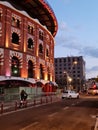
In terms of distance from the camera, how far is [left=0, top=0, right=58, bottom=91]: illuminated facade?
4944 cm

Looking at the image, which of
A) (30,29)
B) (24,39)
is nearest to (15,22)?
(24,39)

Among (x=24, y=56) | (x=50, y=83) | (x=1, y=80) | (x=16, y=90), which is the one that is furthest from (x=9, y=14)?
(x=50, y=83)

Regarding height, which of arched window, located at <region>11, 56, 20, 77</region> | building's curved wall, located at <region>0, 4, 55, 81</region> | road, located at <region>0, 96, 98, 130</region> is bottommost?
road, located at <region>0, 96, 98, 130</region>

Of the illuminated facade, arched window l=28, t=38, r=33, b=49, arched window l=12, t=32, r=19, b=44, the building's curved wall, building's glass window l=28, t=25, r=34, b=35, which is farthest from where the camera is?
arched window l=28, t=38, r=33, b=49

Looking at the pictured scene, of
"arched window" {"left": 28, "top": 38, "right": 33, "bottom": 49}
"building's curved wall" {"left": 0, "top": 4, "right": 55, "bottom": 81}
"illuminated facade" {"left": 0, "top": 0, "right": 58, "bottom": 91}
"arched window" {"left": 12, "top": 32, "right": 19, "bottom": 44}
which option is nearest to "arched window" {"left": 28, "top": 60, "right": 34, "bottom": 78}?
"illuminated facade" {"left": 0, "top": 0, "right": 58, "bottom": 91}

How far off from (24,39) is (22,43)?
1.10 meters

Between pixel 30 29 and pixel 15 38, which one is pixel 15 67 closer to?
pixel 15 38

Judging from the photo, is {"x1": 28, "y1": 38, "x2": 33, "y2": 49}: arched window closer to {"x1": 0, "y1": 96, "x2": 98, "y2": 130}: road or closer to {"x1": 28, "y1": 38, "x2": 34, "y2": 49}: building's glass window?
{"x1": 28, "y1": 38, "x2": 34, "y2": 49}: building's glass window

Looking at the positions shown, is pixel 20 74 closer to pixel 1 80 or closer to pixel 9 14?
pixel 1 80

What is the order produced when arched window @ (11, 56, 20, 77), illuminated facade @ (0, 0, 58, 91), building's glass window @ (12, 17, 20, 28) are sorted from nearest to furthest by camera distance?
illuminated facade @ (0, 0, 58, 91) → arched window @ (11, 56, 20, 77) → building's glass window @ (12, 17, 20, 28)

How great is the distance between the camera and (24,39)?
54719 mm

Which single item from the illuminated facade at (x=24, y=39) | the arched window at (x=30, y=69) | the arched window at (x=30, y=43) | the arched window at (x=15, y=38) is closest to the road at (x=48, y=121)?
the illuminated facade at (x=24, y=39)

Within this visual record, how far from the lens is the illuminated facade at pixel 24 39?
49.4m

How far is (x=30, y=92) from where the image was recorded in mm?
45688
